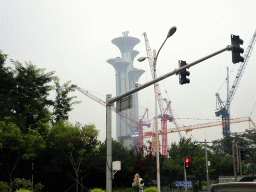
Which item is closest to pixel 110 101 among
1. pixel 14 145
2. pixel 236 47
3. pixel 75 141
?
pixel 236 47

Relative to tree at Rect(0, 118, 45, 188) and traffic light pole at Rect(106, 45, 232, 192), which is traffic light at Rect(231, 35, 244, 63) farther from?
tree at Rect(0, 118, 45, 188)

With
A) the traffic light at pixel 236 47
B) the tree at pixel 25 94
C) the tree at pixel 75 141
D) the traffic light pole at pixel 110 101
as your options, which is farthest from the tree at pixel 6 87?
the traffic light at pixel 236 47

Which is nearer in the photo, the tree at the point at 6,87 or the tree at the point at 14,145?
the tree at the point at 14,145

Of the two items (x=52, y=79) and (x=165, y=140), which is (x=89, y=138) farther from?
(x=165, y=140)

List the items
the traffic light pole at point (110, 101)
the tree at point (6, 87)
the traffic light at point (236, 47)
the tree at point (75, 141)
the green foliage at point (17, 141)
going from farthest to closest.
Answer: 1. the tree at point (6, 87)
2. the tree at point (75, 141)
3. the green foliage at point (17, 141)
4. the traffic light pole at point (110, 101)
5. the traffic light at point (236, 47)

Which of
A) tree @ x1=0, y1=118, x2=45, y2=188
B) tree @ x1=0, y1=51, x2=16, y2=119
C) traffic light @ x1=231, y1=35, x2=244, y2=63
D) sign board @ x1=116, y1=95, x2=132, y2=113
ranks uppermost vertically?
tree @ x1=0, y1=51, x2=16, y2=119

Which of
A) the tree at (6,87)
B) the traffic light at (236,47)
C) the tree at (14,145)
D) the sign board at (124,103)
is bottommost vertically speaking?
the tree at (14,145)

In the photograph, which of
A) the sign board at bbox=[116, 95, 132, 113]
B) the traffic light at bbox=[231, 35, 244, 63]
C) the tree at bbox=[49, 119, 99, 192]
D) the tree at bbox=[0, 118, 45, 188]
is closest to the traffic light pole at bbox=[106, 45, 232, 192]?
the sign board at bbox=[116, 95, 132, 113]

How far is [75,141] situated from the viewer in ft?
108

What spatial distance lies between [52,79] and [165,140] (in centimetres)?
11155

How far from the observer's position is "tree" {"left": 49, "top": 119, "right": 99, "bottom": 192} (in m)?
32.7

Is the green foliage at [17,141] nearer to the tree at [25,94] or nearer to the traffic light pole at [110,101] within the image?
the tree at [25,94]

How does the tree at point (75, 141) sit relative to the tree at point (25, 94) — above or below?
below

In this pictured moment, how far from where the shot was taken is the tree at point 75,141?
32719 millimetres
